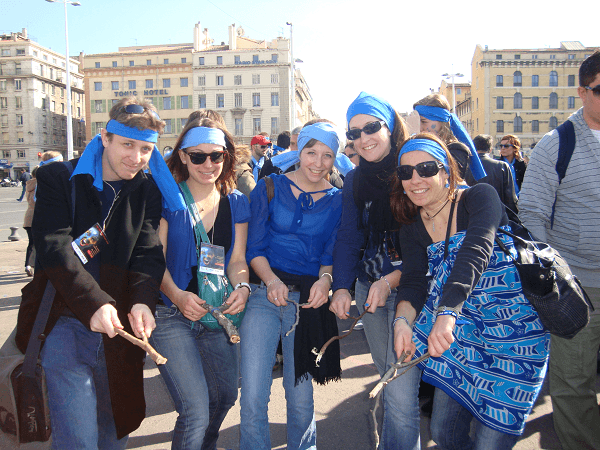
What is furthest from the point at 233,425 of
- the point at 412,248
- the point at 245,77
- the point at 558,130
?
the point at 245,77

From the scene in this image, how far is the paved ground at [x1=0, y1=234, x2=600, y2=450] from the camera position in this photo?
3211 mm

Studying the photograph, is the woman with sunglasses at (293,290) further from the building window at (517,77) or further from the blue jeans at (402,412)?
the building window at (517,77)

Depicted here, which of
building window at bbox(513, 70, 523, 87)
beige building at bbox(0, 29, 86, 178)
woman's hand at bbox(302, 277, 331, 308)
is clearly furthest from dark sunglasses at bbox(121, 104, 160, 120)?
beige building at bbox(0, 29, 86, 178)

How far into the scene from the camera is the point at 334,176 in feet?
13.8

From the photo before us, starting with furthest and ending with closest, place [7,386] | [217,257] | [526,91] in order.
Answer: [526,91]
[217,257]
[7,386]

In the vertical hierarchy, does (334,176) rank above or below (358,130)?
below

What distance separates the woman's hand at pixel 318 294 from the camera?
269 cm

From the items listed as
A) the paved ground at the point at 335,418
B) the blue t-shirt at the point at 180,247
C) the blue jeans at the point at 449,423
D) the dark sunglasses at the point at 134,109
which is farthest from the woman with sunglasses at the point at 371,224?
the dark sunglasses at the point at 134,109

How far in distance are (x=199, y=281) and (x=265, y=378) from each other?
27.3 inches

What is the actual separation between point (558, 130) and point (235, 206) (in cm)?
223

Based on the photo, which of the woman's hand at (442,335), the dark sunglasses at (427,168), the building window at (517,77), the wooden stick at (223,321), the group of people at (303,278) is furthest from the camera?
the building window at (517,77)

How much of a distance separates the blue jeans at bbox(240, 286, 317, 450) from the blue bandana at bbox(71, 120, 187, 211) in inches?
30.2

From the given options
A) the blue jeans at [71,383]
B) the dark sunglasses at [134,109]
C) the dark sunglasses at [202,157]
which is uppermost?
the dark sunglasses at [134,109]

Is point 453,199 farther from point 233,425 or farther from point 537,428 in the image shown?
point 233,425
